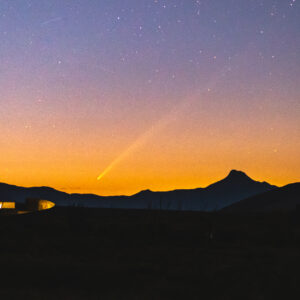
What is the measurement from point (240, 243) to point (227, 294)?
70.2 feet

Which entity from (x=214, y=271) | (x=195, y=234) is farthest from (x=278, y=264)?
(x=195, y=234)

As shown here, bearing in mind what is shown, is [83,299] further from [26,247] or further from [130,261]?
[26,247]

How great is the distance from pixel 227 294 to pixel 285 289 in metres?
2.33

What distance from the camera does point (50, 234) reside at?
42.6m

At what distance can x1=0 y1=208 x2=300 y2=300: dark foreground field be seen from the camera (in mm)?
19267

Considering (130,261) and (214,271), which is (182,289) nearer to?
(214,271)

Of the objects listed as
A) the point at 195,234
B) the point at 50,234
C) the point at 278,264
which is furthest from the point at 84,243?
the point at 278,264

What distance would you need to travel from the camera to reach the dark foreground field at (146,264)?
1927cm

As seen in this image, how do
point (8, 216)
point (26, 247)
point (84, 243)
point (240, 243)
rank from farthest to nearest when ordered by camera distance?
1. point (8, 216)
2. point (240, 243)
3. point (84, 243)
4. point (26, 247)

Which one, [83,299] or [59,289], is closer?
[83,299]

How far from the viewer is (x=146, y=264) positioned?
2617 cm

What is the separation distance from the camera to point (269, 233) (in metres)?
47.5

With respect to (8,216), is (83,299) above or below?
below

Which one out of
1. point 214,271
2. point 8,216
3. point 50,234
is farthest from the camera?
point 8,216
